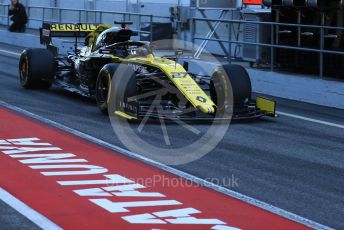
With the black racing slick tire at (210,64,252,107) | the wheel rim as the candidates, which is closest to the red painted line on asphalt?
the wheel rim

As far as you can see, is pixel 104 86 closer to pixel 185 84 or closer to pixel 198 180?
pixel 185 84

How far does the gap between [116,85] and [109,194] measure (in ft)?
13.6

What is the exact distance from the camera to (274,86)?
1517 centimetres

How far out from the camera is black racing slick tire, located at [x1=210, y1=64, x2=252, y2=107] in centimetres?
1115

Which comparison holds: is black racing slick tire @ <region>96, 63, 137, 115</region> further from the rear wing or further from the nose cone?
the rear wing

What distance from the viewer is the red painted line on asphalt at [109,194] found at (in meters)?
6.09

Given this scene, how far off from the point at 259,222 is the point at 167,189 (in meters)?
1.29

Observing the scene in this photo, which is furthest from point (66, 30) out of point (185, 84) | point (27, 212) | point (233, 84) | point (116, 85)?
point (27, 212)

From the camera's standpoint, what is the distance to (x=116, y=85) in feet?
35.8

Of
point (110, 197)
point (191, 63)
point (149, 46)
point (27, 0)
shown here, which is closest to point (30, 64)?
point (149, 46)

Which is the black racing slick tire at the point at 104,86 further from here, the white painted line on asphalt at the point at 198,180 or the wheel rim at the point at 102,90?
the white painted line on asphalt at the point at 198,180

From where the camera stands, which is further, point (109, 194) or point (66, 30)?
point (66, 30)

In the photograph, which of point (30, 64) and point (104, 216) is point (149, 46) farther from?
point (104, 216)

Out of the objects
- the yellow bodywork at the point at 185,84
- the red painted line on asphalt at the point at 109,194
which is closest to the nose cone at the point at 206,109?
the yellow bodywork at the point at 185,84
